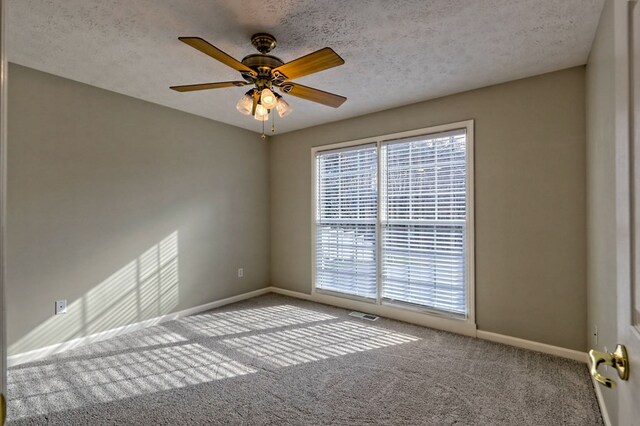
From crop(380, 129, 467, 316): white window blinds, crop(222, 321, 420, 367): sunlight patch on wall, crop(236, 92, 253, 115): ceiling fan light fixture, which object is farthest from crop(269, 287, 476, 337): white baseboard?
crop(236, 92, 253, 115): ceiling fan light fixture

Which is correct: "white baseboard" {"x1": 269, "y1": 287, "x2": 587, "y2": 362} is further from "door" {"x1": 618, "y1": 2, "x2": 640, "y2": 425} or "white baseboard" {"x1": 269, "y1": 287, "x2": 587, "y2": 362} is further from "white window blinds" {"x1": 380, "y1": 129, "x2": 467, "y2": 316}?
"door" {"x1": 618, "y1": 2, "x2": 640, "y2": 425}

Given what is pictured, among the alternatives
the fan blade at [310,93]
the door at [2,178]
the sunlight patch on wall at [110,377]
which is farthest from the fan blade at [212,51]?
the sunlight patch on wall at [110,377]

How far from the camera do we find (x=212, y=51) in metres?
1.84

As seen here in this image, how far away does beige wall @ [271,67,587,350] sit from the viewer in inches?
108

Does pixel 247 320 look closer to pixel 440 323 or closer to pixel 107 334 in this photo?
pixel 107 334

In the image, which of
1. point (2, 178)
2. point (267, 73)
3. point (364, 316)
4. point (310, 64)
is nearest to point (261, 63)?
point (267, 73)

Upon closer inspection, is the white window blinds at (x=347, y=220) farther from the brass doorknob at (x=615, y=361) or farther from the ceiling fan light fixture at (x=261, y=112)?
the brass doorknob at (x=615, y=361)

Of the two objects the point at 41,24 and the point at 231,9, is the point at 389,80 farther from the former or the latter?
the point at 41,24

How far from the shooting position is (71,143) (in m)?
3.03

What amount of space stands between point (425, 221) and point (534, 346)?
154 centimetres

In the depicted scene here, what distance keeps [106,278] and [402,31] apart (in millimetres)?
3586

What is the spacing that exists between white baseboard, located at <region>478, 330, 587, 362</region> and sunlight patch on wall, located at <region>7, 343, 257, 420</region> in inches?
93.2

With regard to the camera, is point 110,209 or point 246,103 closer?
point 246,103

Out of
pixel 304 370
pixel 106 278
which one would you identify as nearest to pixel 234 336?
pixel 304 370
